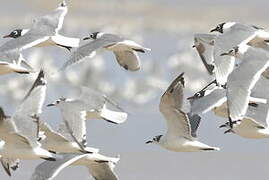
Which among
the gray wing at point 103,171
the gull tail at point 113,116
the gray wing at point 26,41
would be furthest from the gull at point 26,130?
the gull tail at point 113,116

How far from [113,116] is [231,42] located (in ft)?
2.98

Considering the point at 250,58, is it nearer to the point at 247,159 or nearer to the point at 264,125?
the point at 264,125

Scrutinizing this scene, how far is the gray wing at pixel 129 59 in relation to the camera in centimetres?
949

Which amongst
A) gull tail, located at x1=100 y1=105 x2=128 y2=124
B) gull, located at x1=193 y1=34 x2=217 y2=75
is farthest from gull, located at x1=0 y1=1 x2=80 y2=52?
gull, located at x1=193 y1=34 x2=217 y2=75

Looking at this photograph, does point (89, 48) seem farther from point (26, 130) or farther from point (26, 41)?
point (26, 130)

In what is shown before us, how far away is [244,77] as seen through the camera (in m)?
8.27

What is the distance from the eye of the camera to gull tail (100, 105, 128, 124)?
9.17 meters

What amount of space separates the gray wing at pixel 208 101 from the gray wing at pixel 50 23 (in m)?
1.02

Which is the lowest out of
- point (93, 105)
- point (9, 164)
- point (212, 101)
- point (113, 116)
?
point (9, 164)

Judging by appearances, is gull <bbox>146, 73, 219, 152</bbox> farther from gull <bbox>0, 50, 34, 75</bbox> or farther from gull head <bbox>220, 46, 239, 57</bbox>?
gull <bbox>0, 50, 34, 75</bbox>

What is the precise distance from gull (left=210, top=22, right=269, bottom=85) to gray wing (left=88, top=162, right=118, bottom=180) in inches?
29.4

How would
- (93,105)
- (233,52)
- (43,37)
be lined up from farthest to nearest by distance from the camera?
(93,105)
(43,37)
(233,52)

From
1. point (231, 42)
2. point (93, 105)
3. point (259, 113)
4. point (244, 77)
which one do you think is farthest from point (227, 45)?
point (93, 105)

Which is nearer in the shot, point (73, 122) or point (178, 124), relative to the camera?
point (178, 124)
